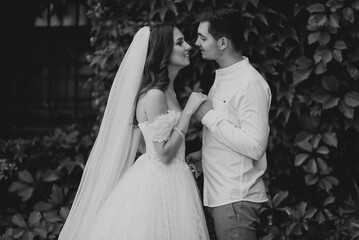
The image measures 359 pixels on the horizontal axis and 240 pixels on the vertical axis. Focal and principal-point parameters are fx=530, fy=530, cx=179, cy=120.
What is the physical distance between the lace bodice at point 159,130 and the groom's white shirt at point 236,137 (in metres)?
0.22

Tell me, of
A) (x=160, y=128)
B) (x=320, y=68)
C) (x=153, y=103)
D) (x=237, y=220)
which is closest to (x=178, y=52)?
(x=153, y=103)

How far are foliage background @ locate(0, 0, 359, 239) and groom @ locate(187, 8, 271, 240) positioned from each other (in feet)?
3.07

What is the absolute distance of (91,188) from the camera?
11.3 feet

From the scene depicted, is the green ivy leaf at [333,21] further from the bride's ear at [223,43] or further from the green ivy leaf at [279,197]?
the green ivy leaf at [279,197]

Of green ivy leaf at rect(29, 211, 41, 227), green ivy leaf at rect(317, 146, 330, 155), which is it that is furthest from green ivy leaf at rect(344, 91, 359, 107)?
green ivy leaf at rect(29, 211, 41, 227)

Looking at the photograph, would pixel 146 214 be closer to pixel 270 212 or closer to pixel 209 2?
pixel 270 212

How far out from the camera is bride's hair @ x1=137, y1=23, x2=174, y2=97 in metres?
3.32

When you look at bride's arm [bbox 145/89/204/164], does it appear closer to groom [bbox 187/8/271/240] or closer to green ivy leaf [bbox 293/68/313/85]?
groom [bbox 187/8/271/240]

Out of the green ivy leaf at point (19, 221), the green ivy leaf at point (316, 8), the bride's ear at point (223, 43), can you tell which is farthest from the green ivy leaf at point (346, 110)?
the green ivy leaf at point (19, 221)

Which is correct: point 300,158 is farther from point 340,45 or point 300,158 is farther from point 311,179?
point 340,45

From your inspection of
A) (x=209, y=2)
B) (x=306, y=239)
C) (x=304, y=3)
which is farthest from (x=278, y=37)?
(x=306, y=239)

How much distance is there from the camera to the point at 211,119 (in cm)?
309

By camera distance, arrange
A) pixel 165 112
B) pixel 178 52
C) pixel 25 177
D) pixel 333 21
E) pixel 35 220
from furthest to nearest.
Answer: pixel 25 177 < pixel 35 220 < pixel 333 21 < pixel 178 52 < pixel 165 112

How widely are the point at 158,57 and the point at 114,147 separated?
0.64 m
